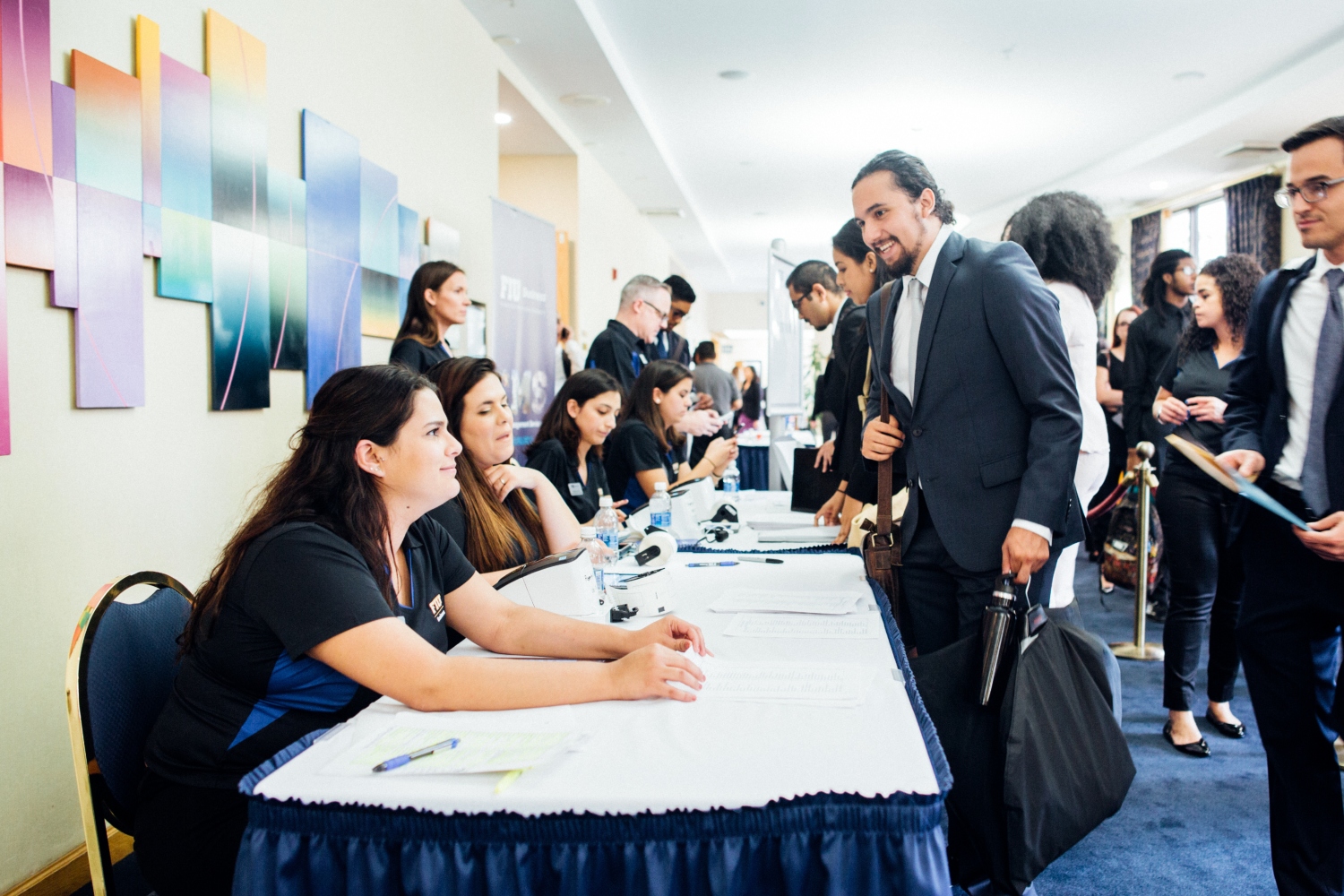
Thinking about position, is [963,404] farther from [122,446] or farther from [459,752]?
[122,446]

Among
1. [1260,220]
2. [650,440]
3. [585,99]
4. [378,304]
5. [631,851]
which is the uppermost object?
[585,99]

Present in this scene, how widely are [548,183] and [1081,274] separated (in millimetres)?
5802

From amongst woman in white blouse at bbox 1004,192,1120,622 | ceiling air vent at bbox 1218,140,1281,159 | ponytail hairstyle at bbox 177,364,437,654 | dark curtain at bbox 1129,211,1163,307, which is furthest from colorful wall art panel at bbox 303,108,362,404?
dark curtain at bbox 1129,211,1163,307

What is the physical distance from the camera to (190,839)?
1.22 m

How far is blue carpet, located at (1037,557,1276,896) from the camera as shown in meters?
2.08

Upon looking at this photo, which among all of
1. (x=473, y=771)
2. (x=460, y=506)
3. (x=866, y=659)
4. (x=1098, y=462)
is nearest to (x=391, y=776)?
(x=473, y=771)

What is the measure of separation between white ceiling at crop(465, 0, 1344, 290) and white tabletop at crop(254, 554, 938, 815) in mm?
4240

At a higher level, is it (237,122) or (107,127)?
(237,122)

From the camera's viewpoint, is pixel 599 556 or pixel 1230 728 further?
pixel 1230 728

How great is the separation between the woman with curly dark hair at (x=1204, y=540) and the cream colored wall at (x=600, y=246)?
201 inches

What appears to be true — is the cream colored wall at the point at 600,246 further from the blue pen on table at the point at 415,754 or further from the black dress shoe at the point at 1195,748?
the blue pen on table at the point at 415,754

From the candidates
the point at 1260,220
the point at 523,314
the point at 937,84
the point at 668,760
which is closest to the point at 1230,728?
the point at 668,760

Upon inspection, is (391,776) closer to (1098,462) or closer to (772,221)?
(1098,462)

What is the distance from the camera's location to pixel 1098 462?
2059 millimetres
